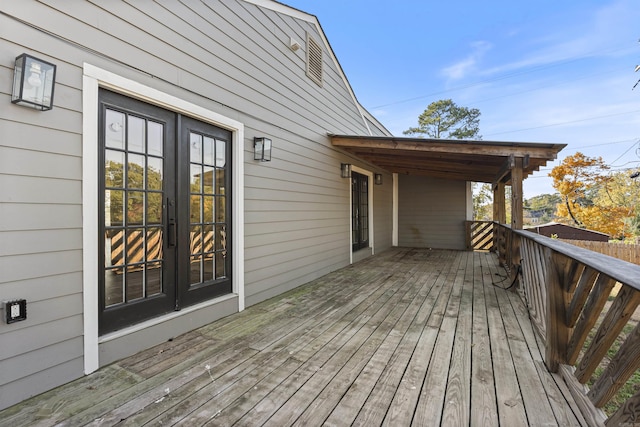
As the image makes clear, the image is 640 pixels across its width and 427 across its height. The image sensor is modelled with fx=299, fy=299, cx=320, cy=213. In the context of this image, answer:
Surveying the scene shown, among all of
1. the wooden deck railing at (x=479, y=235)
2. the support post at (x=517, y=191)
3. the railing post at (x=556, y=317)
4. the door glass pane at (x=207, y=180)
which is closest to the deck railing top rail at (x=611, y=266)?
the railing post at (x=556, y=317)

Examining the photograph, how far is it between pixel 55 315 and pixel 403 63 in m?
Answer: 18.9

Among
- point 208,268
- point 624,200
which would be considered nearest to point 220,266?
point 208,268

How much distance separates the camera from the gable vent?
191 inches

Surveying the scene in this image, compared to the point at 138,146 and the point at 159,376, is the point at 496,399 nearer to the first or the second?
the point at 159,376

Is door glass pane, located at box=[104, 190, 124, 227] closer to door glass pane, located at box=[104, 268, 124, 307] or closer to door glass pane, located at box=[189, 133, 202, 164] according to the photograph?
door glass pane, located at box=[104, 268, 124, 307]

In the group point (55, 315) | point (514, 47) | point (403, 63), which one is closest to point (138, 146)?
point (55, 315)

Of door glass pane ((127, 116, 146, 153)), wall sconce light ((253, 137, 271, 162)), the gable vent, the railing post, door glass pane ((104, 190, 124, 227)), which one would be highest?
the gable vent

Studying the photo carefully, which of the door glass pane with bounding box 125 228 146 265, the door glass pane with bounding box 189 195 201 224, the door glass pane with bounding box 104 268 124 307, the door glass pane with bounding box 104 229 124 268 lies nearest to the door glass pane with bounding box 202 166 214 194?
the door glass pane with bounding box 189 195 201 224

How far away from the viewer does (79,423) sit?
148cm

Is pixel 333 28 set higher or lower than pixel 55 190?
higher

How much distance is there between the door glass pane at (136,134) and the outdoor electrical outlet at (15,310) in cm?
116

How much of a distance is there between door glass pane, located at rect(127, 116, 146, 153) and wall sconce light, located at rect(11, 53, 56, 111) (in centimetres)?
54

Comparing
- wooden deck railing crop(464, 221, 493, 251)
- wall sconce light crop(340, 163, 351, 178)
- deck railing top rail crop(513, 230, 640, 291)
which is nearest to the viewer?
deck railing top rail crop(513, 230, 640, 291)

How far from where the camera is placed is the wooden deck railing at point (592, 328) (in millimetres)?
1220
